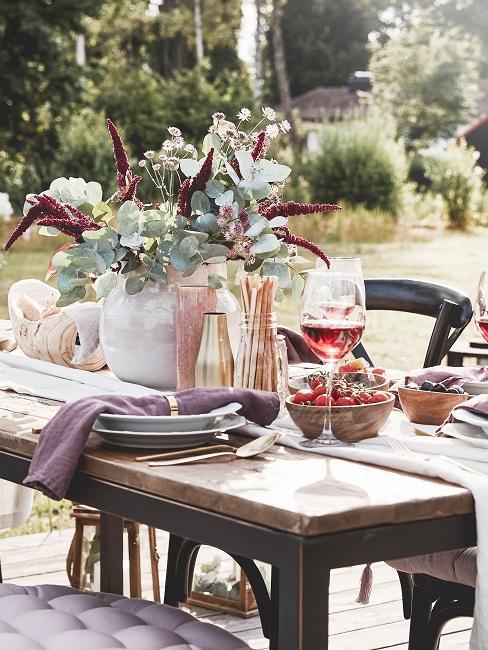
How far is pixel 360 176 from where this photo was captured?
43.0 feet

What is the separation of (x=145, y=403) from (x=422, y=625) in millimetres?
754

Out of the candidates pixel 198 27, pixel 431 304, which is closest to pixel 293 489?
pixel 431 304

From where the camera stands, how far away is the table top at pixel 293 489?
117 cm

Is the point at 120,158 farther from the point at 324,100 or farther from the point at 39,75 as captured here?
the point at 324,100

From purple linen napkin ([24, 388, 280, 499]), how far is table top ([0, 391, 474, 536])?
37 mm

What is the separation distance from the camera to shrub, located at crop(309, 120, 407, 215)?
13.1m

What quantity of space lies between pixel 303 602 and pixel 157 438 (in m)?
0.36

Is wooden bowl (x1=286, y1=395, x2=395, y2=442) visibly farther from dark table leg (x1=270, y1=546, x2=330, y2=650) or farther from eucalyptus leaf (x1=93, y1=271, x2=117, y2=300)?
eucalyptus leaf (x1=93, y1=271, x2=117, y2=300)

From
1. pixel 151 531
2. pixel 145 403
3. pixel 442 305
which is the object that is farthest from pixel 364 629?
pixel 145 403

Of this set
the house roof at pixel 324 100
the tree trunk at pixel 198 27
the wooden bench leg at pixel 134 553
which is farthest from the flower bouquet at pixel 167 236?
the house roof at pixel 324 100

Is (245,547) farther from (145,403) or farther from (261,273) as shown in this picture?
(261,273)

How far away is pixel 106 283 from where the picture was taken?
197cm

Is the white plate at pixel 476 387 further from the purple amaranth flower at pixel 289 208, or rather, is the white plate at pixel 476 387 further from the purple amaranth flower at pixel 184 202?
the purple amaranth flower at pixel 184 202

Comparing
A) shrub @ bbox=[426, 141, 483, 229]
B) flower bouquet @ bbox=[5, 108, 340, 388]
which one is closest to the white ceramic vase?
flower bouquet @ bbox=[5, 108, 340, 388]
